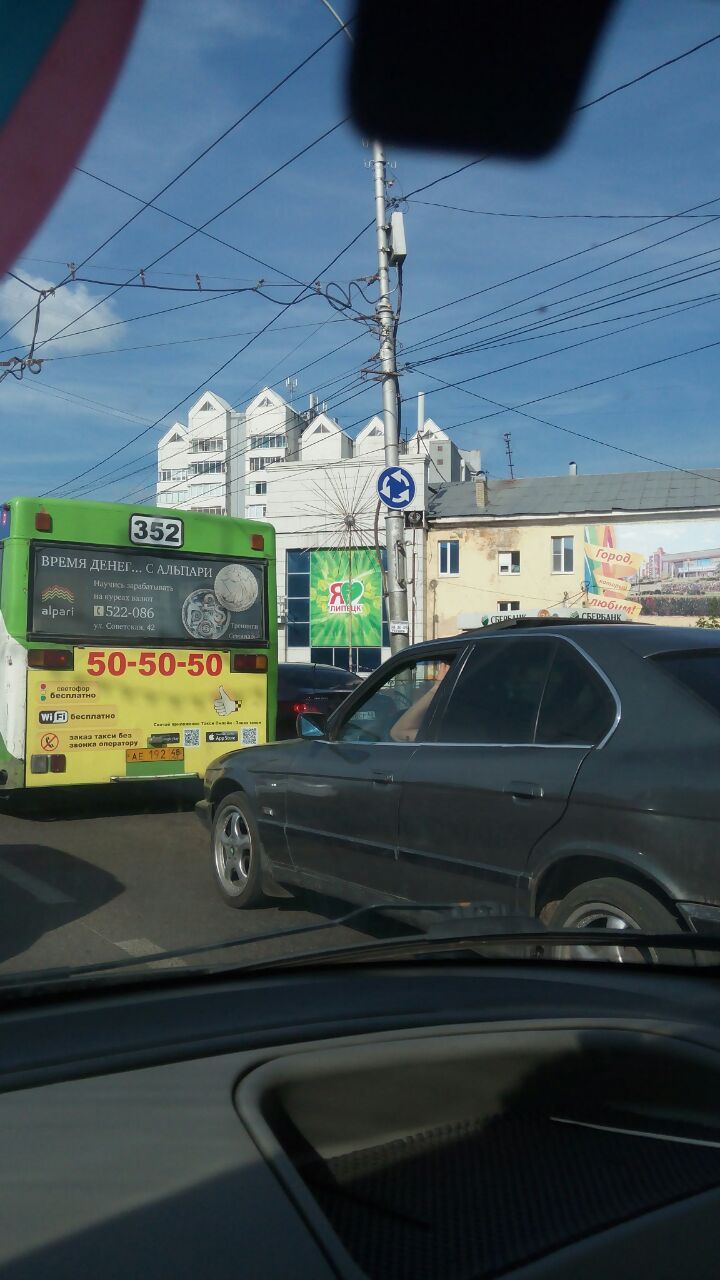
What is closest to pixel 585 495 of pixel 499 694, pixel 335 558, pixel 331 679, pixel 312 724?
pixel 335 558

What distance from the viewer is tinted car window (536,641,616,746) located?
4.29m

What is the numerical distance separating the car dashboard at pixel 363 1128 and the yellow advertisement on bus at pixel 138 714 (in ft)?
24.8

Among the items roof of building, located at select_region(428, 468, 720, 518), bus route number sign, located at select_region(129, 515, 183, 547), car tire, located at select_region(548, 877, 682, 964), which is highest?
roof of building, located at select_region(428, 468, 720, 518)

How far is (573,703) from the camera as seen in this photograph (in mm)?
4449

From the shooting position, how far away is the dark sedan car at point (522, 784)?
3.79m

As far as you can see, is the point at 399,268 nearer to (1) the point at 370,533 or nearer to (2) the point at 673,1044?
(2) the point at 673,1044

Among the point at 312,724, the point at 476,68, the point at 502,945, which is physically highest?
the point at 476,68

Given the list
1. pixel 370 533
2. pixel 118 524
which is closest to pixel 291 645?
pixel 370 533

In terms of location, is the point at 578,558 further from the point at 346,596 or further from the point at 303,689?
the point at 303,689

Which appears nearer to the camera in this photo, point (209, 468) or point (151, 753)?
point (151, 753)

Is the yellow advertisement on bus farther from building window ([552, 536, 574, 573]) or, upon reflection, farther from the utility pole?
building window ([552, 536, 574, 573])

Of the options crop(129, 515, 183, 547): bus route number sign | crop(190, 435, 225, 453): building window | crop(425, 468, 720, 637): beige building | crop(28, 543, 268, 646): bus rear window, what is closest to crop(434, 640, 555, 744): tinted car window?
crop(28, 543, 268, 646): bus rear window

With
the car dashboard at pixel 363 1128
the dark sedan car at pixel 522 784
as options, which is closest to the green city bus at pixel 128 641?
the dark sedan car at pixel 522 784

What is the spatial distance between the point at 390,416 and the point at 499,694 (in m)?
13.0
